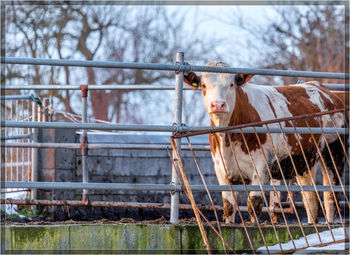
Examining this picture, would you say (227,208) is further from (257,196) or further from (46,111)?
(46,111)

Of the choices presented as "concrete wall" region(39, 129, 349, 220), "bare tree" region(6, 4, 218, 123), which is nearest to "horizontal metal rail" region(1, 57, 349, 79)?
"concrete wall" region(39, 129, 349, 220)

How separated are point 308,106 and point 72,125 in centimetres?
265

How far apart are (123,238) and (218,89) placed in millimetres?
1480

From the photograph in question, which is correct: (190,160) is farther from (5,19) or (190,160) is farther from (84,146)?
(5,19)

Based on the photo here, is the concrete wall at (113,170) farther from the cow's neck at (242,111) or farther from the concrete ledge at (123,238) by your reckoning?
the concrete ledge at (123,238)

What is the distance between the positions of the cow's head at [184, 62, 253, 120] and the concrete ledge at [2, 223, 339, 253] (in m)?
1.03

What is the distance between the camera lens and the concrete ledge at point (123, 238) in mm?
3773

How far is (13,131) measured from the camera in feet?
25.5

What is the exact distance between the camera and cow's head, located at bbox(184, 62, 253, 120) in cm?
462

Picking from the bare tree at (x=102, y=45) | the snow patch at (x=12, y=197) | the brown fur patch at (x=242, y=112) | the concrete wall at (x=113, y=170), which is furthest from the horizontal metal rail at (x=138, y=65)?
the bare tree at (x=102, y=45)

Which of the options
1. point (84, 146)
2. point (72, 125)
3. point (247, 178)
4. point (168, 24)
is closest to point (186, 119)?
point (168, 24)

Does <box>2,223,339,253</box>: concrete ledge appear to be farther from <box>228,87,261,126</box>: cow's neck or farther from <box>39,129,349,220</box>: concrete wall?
<box>39,129,349,220</box>: concrete wall

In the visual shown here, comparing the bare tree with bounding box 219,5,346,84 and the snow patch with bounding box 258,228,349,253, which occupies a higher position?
the bare tree with bounding box 219,5,346,84

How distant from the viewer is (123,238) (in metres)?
3.91
